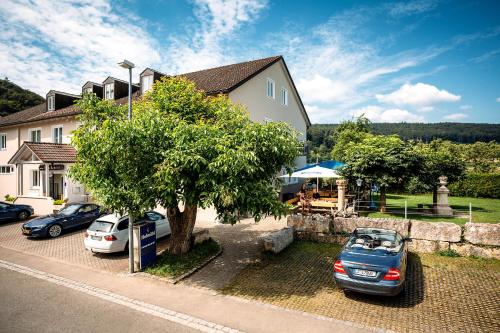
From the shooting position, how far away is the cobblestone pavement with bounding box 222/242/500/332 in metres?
6.49

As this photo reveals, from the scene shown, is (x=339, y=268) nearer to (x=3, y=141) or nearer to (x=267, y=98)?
(x=267, y=98)

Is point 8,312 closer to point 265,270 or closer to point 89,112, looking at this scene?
point 89,112

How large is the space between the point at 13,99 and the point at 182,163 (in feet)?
201

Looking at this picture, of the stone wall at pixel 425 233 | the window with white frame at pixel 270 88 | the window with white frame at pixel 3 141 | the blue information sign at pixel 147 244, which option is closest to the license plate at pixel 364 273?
the stone wall at pixel 425 233

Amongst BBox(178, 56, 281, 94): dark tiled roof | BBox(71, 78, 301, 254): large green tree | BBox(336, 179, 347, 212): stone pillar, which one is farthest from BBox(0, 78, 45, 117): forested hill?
BBox(336, 179, 347, 212): stone pillar

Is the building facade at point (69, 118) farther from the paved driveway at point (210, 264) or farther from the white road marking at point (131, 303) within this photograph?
the white road marking at point (131, 303)

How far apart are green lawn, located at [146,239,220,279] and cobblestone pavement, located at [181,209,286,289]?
38cm

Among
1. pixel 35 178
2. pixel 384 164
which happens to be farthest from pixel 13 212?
pixel 384 164

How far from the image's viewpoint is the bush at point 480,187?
26.5 meters

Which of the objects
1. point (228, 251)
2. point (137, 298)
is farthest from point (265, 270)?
point (137, 298)

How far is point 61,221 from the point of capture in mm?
14250

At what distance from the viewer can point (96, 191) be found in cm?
865

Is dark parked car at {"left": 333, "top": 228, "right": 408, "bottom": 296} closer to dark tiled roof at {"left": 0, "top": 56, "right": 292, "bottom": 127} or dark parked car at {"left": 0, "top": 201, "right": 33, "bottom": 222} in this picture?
dark tiled roof at {"left": 0, "top": 56, "right": 292, "bottom": 127}

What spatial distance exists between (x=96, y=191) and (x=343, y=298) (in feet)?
25.8
